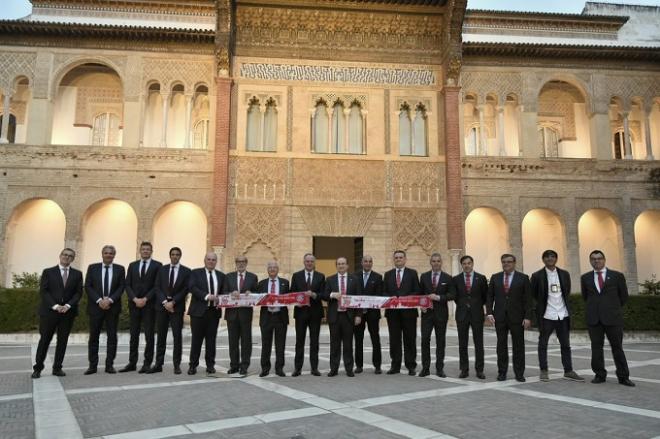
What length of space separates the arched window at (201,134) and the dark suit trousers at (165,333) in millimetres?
12571

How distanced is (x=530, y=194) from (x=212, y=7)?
14.3 metres

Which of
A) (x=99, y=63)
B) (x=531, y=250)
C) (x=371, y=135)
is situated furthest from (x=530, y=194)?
(x=99, y=63)

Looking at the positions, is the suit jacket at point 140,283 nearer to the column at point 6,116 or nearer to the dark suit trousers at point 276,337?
the dark suit trousers at point 276,337

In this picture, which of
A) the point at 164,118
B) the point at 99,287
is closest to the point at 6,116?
the point at 164,118

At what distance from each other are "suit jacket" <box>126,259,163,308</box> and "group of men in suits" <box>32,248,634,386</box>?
15mm

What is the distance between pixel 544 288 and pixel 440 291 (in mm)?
1499

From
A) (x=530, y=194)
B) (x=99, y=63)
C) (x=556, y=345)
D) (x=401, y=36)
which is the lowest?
(x=556, y=345)

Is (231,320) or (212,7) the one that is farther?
(212,7)

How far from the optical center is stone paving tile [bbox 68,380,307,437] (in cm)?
443

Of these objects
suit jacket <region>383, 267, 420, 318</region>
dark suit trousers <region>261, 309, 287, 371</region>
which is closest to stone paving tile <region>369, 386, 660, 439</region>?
suit jacket <region>383, 267, 420, 318</region>

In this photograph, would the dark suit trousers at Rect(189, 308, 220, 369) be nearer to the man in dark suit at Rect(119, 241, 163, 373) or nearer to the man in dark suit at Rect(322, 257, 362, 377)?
the man in dark suit at Rect(119, 241, 163, 373)

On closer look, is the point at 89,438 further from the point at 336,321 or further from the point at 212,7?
the point at 212,7

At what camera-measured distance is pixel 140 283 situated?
7.70m

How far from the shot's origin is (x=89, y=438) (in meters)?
3.95
